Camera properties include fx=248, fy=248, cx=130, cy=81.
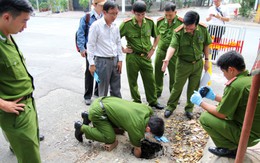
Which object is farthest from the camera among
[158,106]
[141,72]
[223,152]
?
[158,106]

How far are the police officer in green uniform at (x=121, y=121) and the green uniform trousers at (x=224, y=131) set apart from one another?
52 cm

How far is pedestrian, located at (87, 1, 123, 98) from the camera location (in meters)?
3.52

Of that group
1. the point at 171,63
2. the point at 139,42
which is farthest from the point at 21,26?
the point at 171,63

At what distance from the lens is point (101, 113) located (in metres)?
3.03

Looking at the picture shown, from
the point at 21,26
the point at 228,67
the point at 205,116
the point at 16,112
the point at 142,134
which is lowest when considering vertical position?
the point at 142,134

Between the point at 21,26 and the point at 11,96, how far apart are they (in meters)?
0.57

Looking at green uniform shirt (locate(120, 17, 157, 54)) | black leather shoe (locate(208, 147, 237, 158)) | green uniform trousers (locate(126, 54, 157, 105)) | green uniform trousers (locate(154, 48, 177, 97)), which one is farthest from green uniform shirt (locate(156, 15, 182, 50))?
black leather shoe (locate(208, 147, 237, 158))

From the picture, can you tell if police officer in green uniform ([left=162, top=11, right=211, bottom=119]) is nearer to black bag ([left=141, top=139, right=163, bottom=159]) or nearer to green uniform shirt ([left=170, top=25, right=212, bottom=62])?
green uniform shirt ([left=170, top=25, right=212, bottom=62])

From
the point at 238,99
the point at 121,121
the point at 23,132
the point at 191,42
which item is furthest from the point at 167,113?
the point at 23,132

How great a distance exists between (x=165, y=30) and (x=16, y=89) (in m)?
3.03

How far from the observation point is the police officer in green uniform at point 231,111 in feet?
7.58

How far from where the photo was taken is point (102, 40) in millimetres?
3623

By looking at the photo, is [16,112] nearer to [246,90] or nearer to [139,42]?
[246,90]

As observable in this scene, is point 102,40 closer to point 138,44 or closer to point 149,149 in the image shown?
point 138,44
